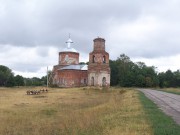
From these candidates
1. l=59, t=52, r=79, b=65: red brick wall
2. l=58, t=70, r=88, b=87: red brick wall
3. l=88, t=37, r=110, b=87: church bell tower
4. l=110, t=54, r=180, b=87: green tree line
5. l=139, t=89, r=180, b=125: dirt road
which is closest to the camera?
l=139, t=89, r=180, b=125: dirt road

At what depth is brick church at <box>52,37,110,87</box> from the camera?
75.0m

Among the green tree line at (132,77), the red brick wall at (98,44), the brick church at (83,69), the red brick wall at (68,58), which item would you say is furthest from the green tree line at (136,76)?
the red brick wall at (98,44)

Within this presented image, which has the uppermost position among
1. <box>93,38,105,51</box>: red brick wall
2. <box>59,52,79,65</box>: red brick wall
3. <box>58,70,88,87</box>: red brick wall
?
<box>93,38,105,51</box>: red brick wall

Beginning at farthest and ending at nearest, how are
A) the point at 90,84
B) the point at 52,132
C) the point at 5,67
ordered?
the point at 5,67 < the point at 90,84 < the point at 52,132

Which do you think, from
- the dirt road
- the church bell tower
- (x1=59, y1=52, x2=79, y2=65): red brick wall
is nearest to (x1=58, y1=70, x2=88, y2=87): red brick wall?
the church bell tower

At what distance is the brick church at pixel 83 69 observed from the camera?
75.0 metres

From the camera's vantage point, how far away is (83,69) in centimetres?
8006

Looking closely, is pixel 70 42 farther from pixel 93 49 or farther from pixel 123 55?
pixel 123 55

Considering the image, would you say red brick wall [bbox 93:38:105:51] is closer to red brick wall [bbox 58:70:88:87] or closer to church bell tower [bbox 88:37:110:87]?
church bell tower [bbox 88:37:110:87]

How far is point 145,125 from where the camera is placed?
1281 centimetres

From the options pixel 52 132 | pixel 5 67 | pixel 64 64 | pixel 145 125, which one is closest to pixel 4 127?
pixel 52 132

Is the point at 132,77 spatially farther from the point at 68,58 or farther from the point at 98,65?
the point at 68,58

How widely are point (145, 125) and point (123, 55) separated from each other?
9556cm

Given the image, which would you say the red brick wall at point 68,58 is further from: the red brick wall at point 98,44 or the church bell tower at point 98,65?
the red brick wall at point 98,44
